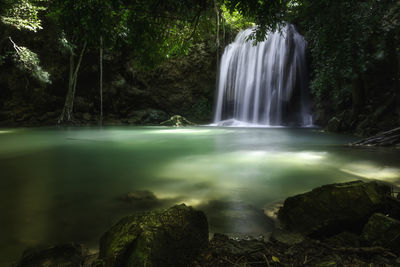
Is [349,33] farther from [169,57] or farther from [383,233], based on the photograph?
[383,233]

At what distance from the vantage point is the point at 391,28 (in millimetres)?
7160

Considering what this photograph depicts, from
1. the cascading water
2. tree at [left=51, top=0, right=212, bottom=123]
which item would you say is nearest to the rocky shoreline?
tree at [left=51, top=0, right=212, bottom=123]

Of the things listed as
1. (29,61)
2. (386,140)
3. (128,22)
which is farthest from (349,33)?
(29,61)

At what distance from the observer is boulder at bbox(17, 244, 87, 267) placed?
1.43m

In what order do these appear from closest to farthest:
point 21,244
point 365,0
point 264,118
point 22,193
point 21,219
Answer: point 21,244
point 21,219
point 22,193
point 365,0
point 264,118

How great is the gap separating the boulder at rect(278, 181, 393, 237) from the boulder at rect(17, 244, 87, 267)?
161cm

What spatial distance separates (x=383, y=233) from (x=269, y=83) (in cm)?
1455

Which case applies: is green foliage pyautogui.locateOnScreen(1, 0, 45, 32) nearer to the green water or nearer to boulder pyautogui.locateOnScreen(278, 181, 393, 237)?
the green water

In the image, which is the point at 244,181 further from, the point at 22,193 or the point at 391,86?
the point at 391,86

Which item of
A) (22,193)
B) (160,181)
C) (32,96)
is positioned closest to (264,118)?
(160,181)

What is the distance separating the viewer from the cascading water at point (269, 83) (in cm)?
1448

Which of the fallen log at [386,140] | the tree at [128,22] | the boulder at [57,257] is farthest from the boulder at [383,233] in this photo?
the fallen log at [386,140]

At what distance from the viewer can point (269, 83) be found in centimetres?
1505

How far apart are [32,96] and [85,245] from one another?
63.6ft
